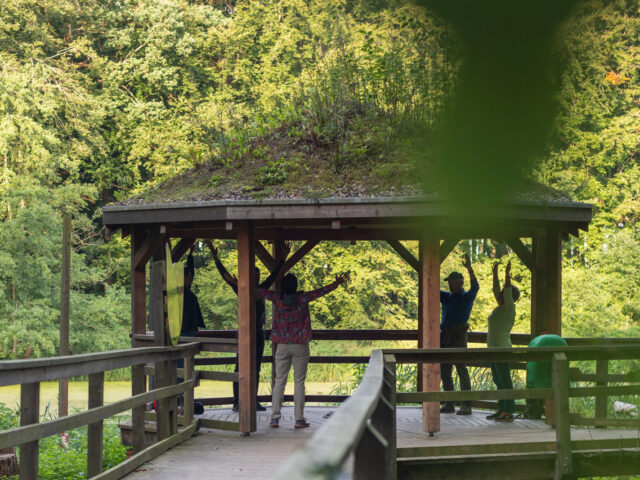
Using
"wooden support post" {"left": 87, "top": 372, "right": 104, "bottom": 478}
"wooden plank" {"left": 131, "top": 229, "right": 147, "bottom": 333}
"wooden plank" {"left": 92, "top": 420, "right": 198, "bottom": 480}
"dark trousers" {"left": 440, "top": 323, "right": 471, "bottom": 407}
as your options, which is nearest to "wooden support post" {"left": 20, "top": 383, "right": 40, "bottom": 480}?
"wooden plank" {"left": 92, "top": 420, "right": 198, "bottom": 480}

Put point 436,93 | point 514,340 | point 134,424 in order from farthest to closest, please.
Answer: point 514,340
point 134,424
point 436,93

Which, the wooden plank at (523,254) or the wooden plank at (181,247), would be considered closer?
the wooden plank at (523,254)

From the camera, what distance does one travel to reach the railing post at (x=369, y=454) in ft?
8.05

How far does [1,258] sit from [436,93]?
21.4m

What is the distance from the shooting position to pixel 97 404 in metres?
5.16

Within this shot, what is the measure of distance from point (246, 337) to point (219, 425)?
0.98m

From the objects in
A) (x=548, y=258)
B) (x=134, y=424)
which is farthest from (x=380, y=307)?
(x=134, y=424)

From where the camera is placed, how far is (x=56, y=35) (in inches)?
1014

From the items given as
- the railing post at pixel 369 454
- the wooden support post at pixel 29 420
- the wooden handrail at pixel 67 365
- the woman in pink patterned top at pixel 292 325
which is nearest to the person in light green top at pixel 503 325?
the woman in pink patterned top at pixel 292 325

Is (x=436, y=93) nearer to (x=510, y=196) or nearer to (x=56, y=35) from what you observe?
(x=510, y=196)

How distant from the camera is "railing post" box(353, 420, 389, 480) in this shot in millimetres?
2455

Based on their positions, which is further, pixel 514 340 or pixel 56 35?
pixel 56 35

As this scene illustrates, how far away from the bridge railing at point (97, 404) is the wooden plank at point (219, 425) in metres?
0.32

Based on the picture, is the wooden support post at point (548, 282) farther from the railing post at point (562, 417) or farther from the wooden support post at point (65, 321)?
the wooden support post at point (65, 321)
